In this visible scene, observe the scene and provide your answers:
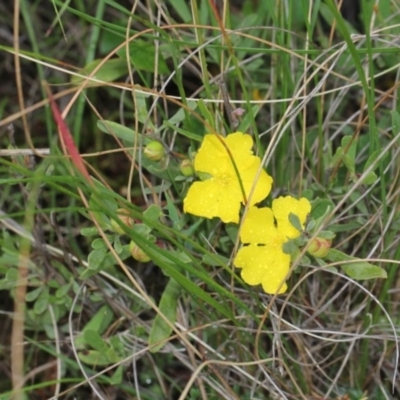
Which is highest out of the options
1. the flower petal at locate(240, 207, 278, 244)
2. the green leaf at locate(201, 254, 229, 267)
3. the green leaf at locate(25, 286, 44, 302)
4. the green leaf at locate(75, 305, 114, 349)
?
the flower petal at locate(240, 207, 278, 244)

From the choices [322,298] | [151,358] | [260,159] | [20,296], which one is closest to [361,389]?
[322,298]

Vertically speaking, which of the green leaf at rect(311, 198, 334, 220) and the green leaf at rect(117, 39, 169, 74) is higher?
the green leaf at rect(117, 39, 169, 74)

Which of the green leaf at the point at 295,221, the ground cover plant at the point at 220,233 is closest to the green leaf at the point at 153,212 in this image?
the ground cover plant at the point at 220,233

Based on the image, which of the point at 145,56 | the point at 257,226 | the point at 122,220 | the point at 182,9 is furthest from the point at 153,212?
the point at 182,9

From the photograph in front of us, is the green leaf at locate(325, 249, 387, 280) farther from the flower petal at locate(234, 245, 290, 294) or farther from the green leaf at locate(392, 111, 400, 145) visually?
the green leaf at locate(392, 111, 400, 145)

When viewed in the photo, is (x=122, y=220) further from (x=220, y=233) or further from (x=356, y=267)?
(x=356, y=267)

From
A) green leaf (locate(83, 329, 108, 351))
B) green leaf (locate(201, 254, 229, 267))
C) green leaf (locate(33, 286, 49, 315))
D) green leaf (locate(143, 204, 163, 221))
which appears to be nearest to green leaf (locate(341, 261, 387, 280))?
green leaf (locate(201, 254, 229, 267))

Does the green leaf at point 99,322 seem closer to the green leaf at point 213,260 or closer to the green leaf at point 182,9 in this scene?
the green leaf at point 213,260
